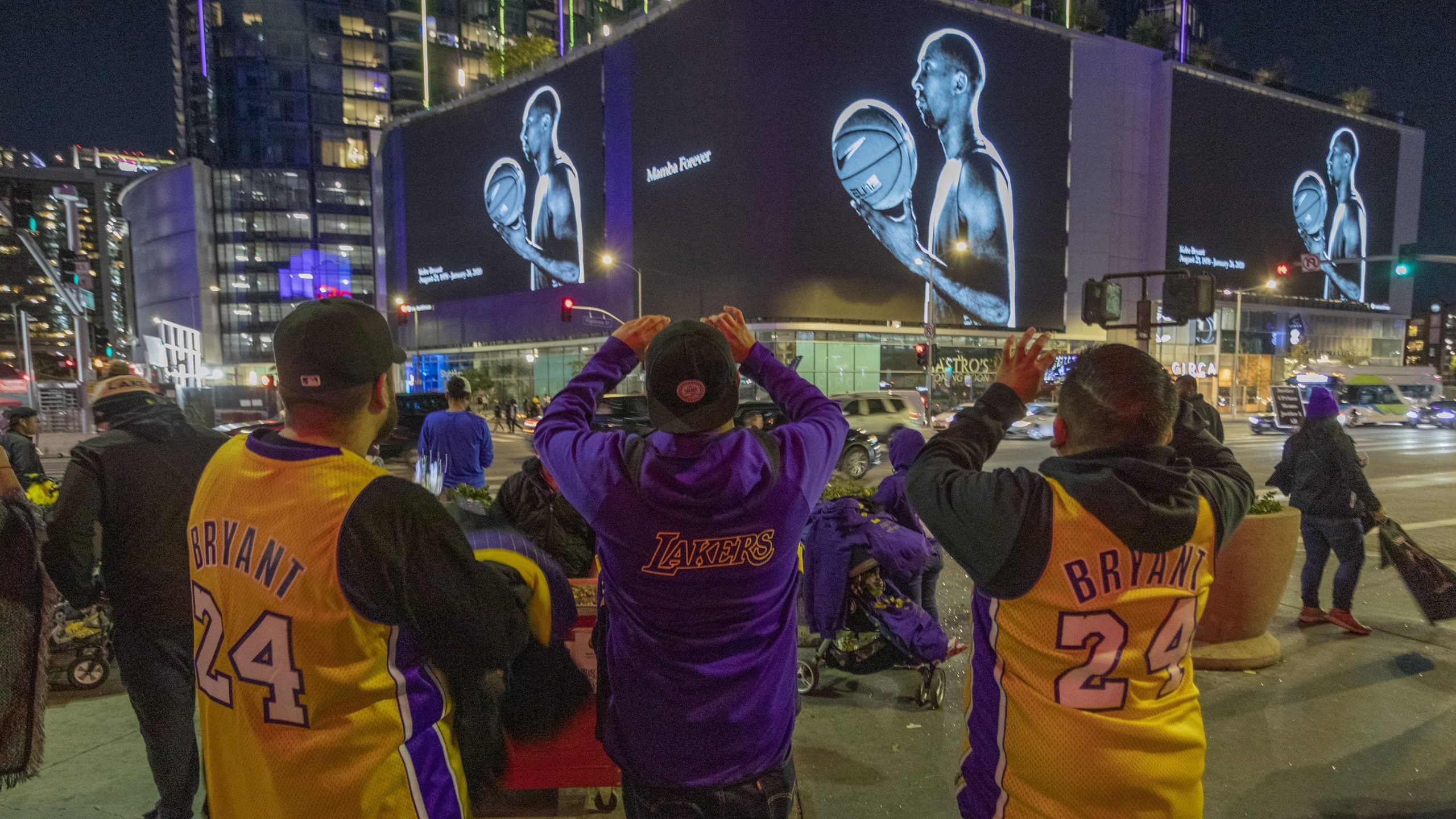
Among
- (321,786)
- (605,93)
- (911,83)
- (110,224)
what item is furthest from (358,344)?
(110,224)

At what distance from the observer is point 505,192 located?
160 feet

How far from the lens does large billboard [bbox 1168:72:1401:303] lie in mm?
46469

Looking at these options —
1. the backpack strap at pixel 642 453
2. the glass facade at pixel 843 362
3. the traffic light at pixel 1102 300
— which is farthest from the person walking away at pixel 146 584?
the glass facade at pixel 843 362

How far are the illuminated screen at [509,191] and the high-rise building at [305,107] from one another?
74.6 feet

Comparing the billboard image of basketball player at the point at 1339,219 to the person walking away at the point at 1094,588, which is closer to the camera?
the person walking away at the point at 1094,588

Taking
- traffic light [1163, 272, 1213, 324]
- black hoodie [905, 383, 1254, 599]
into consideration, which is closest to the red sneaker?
traffic light [1163, 272, 1213, 324]

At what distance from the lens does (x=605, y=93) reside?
43125 mm

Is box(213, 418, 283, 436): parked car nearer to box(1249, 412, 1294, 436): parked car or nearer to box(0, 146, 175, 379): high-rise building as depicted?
box(0, 146, 175, 379): high-rise building

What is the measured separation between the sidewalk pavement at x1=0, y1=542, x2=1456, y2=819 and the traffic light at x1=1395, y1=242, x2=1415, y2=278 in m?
17.8

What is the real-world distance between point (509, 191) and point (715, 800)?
50.8m

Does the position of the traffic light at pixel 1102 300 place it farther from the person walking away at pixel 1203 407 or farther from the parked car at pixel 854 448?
the parked car at pixel 854 448

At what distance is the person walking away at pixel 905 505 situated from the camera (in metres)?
5.06

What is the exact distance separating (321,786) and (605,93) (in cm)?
4601

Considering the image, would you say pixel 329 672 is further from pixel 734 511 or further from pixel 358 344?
pixel 734 511
